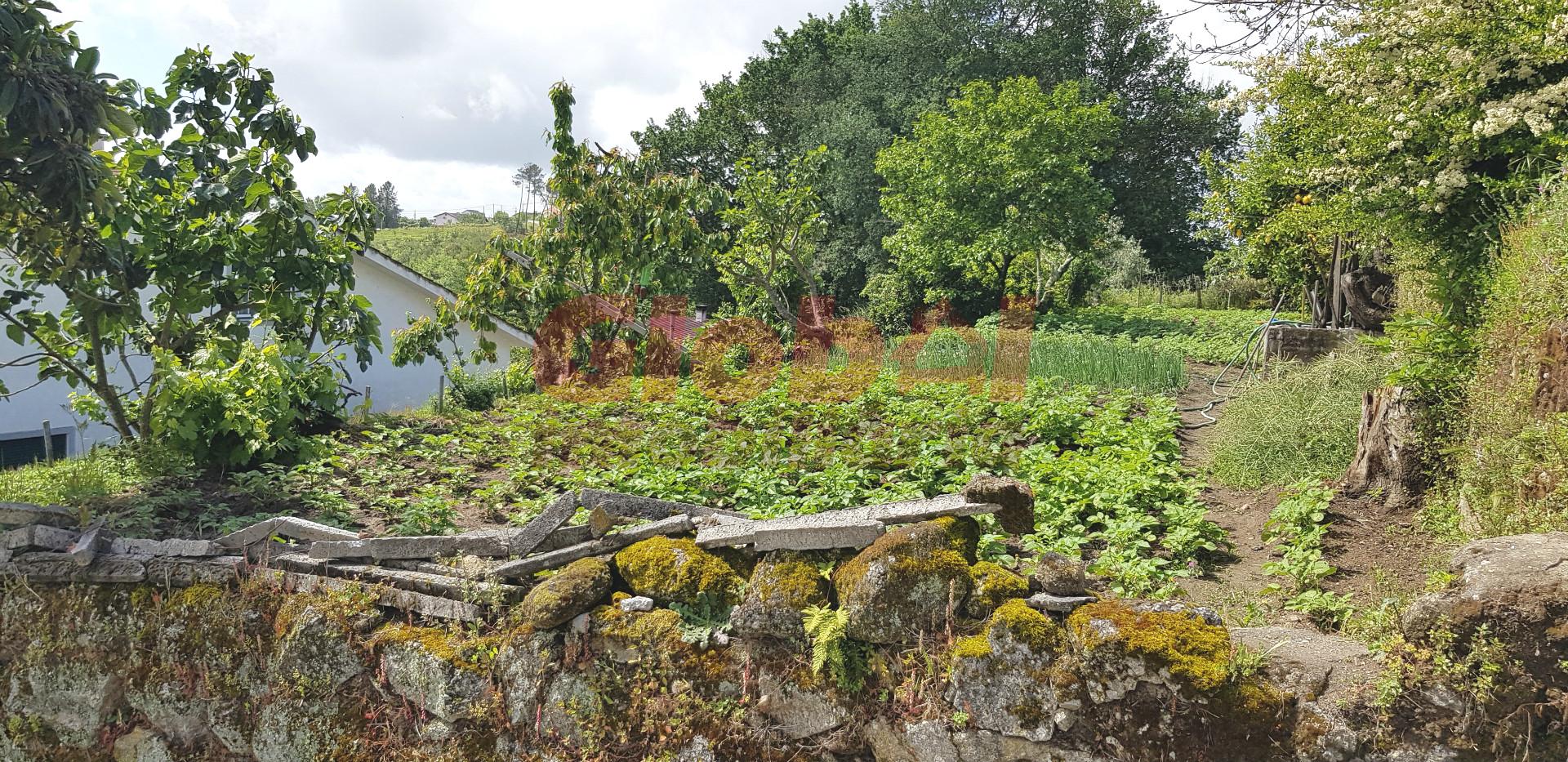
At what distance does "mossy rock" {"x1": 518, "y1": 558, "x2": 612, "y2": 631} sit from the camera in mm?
3318

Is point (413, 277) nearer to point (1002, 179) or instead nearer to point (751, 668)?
point (1002, 179)

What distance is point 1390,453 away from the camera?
15.6ft

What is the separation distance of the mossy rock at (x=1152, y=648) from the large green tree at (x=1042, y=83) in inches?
870

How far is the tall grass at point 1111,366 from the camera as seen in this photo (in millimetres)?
8797

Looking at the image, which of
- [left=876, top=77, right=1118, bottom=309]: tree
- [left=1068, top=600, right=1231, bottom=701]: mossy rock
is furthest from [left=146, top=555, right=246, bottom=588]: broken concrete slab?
[left=876, top=77, right=1118, bottom=309]: tree

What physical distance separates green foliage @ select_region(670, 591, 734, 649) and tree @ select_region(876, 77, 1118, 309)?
15687 millimetres

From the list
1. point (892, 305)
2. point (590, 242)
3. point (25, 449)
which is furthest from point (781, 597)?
point (892, 305)

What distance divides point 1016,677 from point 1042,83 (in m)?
25.0

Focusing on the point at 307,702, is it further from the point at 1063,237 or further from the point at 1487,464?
the point at 1063,237

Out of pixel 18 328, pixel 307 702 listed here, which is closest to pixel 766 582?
pixel 307 702

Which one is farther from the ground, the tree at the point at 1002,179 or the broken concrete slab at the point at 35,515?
the tree at the point at 1002,179

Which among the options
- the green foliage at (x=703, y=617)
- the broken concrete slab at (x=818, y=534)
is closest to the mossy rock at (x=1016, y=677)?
the broken concrete slab at (x=818, y=534)

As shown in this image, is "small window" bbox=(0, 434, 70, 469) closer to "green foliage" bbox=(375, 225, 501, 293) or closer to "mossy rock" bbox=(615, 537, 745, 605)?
"mossy rock" bbox=(615, 537, 745, 605)

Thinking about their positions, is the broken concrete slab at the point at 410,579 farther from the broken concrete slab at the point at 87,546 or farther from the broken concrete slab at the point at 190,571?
the broken concrete slab at the point at 87,546
